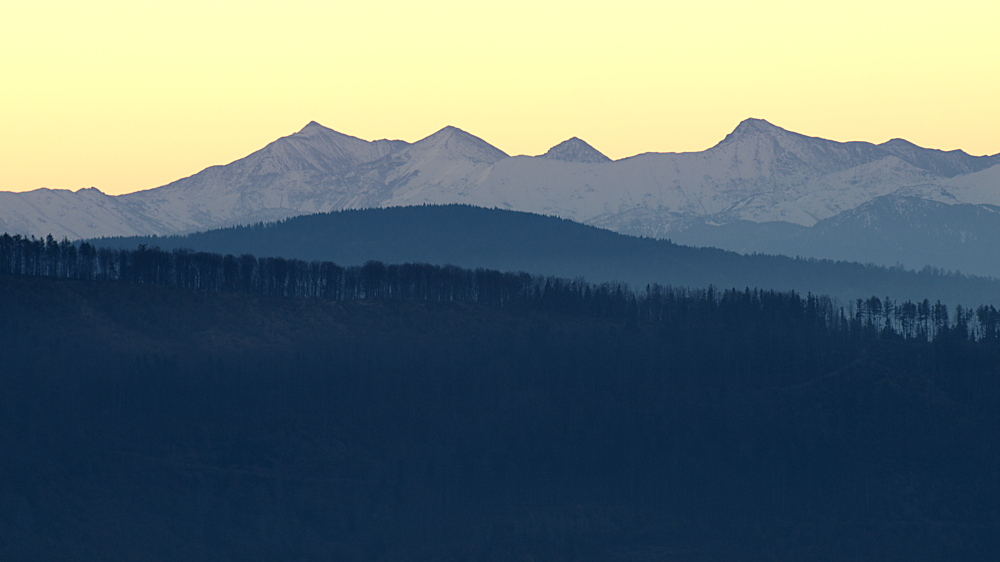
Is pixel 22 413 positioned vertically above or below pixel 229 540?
above

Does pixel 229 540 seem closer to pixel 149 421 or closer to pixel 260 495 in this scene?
pixel 260 495

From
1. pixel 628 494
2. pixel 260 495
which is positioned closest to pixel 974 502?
pixel 628 494

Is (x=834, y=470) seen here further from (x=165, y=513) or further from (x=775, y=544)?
(x=165, y=513)

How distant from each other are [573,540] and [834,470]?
130 ft

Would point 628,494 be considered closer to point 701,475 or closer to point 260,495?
point 701,475

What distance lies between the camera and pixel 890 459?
655 ft

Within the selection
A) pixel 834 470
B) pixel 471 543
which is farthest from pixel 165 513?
pixel 834 470

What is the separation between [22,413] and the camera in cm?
19638

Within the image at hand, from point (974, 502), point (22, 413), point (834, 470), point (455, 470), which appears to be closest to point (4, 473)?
point (22, 413)

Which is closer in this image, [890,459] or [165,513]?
[165,513]

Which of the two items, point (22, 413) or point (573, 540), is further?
point (22, 413)

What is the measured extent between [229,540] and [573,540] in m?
43.8

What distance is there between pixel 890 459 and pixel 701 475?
88.6 ft

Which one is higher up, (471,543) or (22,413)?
(22,413)
